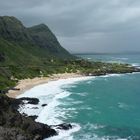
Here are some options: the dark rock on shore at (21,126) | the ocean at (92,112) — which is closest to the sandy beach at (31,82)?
the ocean at (92,112)

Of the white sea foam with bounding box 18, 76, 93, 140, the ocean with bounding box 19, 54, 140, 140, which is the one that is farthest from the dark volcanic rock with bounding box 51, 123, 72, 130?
the ocean with bounding box 19, 54, 140, 140

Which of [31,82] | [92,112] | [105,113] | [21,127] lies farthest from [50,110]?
[31,82]

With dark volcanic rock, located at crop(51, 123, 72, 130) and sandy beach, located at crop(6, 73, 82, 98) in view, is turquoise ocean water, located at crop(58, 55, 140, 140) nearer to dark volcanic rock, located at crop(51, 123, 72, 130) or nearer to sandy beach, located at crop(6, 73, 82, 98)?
dark volcanic rock, located at crop(51, 123, 72, 130)

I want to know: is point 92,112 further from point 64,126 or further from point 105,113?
point 64,126

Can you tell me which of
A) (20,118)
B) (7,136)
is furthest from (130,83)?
(7,136)

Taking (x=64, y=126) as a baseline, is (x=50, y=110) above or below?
below

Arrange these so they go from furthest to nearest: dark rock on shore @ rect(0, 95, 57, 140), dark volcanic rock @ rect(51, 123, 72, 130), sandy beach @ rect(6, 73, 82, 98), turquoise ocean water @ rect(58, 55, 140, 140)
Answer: sandy beach @ rect(6, 73, 82, 98) → dark volcanic rock @ rect(51, 123, 72, 130) → turquoise ocean water @ rect(58, 55, 140, 140) → dark rock on shore @ rect(0, 95, 57, 140)

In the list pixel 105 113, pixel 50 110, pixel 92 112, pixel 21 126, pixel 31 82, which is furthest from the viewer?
pixel 31 82

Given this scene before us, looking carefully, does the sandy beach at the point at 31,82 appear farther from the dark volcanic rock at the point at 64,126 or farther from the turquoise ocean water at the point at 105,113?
the dark volcanic rock at the point at 64,126

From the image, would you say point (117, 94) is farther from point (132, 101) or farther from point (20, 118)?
point (20, 118)
